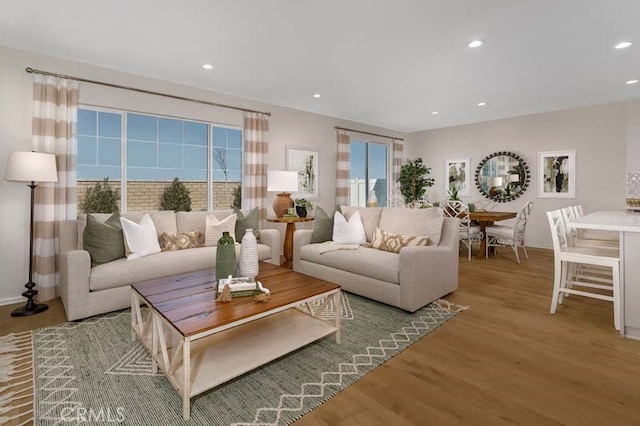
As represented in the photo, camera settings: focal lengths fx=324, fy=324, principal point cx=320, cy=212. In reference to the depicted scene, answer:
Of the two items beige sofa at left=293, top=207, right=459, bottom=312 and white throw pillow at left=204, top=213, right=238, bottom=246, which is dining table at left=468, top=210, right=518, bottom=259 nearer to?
beige sofa at left=293, top=207, right=459, bottom=312

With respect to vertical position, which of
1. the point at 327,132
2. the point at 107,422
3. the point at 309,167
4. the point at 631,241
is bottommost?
the point at 107,422

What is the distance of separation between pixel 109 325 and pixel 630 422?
344 cm

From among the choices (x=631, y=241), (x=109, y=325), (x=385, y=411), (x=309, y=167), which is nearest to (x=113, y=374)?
(x=109, y=325)

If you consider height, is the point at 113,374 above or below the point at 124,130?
below

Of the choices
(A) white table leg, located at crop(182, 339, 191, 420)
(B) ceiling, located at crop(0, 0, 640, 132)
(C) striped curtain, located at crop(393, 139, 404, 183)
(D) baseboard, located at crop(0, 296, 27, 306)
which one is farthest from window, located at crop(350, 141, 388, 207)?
(A) white table leg, located at crop(182, 339, 191, 420)

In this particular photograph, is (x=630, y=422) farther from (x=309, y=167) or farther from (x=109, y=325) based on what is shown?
(x=309, y=167)

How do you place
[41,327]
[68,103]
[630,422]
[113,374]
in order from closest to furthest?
[630,422] < [113,374] < [41,327] < [68,103]

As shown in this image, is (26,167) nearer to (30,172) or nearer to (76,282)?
(30,172)

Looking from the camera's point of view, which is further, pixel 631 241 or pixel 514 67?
pixel 514 67

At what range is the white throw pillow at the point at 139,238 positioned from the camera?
3.18 metres

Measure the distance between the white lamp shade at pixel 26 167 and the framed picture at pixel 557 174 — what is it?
7.22 meters

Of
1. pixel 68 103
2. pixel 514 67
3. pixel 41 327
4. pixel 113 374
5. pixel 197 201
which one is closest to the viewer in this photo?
pixel 113 374

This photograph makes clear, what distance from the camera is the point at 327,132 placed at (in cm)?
605

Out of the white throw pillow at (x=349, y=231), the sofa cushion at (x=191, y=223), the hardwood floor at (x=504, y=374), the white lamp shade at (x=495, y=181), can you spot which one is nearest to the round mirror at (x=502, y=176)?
the white lamp shade at (x=495, y=181)
